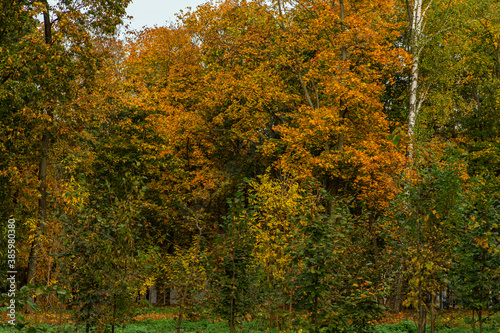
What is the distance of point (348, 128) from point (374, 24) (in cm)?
435

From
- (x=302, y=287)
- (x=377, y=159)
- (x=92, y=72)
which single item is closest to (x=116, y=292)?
(x=302, y=287)

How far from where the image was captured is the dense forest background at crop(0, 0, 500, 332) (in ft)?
25.9

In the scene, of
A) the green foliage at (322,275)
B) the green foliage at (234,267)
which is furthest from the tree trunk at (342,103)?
the green foliage at (322,275)

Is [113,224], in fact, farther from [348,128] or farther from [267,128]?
[267,128]

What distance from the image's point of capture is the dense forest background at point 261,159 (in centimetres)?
790

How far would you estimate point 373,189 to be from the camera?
67.6 feet

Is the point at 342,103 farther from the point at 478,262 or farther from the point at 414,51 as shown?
the point at 478,262

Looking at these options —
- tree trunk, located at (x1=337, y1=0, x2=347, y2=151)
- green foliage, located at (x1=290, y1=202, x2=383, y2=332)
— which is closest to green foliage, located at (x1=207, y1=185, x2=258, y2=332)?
green foliage, located at (x1=290, y1=202, x2=383, y2=332)

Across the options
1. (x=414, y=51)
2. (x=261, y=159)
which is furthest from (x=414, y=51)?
(x=261, y=159)

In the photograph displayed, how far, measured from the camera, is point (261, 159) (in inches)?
983

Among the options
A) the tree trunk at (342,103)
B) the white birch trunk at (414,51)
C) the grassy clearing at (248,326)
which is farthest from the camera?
the tree trunk at (342,103)

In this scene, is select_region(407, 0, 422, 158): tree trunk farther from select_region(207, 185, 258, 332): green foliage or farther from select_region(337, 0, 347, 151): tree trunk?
select_region(207, 185, 258, 332): green foliage

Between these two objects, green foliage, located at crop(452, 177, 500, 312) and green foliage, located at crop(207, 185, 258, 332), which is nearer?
green foliage, located at crop(452, 177, 500, 312)

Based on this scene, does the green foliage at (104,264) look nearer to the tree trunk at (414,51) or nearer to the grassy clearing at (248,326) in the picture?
the grassy clearing at (248,326)
